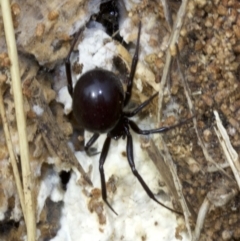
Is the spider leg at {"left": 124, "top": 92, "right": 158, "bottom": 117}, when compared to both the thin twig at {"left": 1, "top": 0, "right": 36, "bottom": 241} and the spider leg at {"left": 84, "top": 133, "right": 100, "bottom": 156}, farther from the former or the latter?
the thin twig at {"left": 1, "top": 0, "right": 36, "bottom": 241}

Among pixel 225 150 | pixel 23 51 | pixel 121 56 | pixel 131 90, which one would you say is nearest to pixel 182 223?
pixel 225 150

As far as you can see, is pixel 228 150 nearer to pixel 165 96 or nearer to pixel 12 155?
pixel 165 96

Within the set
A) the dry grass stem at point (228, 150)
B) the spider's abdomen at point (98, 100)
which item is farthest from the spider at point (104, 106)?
the dry grass stem at point (228, 150)

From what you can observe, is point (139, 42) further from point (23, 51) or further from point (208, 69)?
point (23, 51)

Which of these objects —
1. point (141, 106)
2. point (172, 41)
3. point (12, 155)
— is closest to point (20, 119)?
point (12, 155)

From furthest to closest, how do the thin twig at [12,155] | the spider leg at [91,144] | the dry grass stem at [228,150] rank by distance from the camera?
1. the spider leg at [91,144]
2. the thin twig at [12,155]
3. the dry grass stem at [228,150]

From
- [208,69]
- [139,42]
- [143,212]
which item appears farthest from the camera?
[143,212]

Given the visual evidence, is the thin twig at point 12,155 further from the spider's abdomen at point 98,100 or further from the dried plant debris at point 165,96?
the spider's abdomen at point 98,100
